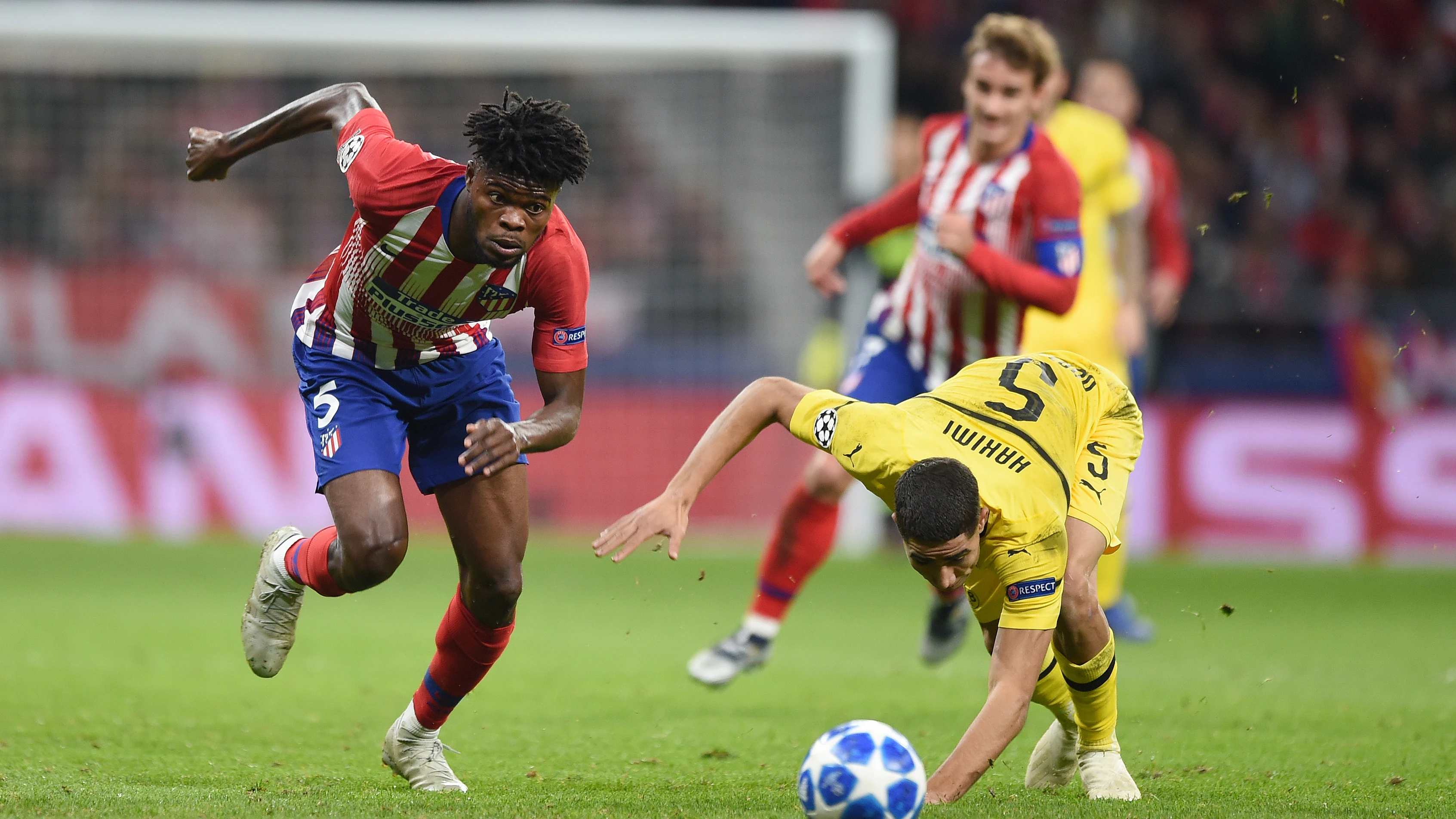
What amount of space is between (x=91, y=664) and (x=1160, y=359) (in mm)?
8579

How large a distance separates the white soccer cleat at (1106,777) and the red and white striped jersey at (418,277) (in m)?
1.82

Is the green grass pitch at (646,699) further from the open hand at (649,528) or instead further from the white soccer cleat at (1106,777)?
the open hand at (649,528)

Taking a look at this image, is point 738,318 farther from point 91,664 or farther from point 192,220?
point 91,664

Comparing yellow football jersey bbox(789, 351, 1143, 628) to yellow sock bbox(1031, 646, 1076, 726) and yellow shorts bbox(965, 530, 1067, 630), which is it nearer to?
yellow shorts bbox(965, 530, 1067, 630)

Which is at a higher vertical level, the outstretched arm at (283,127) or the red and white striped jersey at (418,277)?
the outstretched arm at (283,127)

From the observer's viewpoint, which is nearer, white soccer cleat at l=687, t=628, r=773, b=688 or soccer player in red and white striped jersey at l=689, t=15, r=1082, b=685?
soccer player in red and white striped jersey at l=689, t=15, r=1082, b=685

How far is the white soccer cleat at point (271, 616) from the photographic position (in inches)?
183

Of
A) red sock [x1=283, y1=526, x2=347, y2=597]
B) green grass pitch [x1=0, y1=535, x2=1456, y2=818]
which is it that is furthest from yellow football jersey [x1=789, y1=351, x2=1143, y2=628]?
red sock [x1=283, y1=526, x2=347, y2=597]

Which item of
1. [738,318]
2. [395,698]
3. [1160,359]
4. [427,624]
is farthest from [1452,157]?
[395,698]

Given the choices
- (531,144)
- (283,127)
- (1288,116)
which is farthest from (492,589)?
(1288,116)

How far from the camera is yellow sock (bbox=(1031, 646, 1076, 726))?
448 cm

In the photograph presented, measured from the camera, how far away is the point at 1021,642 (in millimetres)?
3938

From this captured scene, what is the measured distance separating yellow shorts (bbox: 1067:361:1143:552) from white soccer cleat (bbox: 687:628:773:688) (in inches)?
77.3

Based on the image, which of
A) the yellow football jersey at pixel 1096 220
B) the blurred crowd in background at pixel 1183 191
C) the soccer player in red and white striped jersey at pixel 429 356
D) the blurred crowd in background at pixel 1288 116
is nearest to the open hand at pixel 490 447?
the soccer player in red and white striped jersey at pixel 429 356
